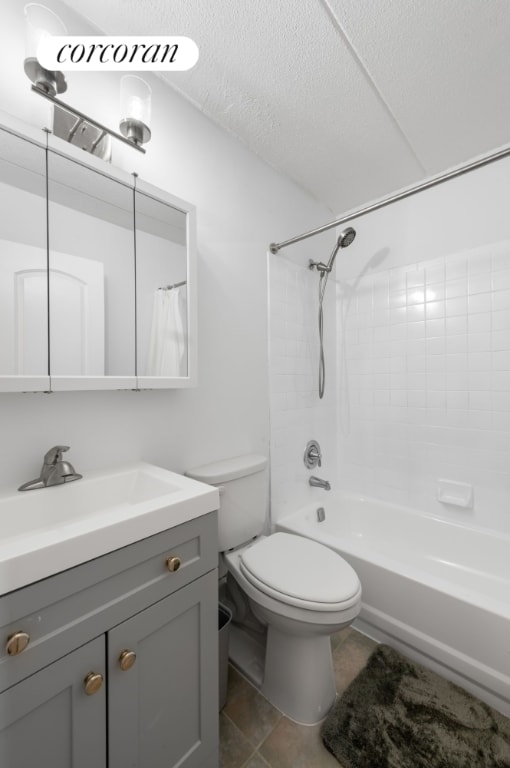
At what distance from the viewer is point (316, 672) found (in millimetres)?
1196

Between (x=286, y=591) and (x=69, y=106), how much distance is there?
1656mm

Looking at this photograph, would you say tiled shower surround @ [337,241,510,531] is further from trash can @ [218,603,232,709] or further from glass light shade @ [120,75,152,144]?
glass light shade @ [120,75,152,144]

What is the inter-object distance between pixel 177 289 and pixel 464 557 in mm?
1950

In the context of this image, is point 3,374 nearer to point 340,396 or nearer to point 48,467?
point 48,467

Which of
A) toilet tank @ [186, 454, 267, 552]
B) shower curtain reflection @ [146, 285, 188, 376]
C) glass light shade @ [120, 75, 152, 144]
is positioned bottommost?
toilet tank @ [186, 454, 267, 552]

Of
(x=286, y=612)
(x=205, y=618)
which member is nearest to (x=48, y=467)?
(x=205, y=618)

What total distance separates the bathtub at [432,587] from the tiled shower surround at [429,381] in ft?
0.44

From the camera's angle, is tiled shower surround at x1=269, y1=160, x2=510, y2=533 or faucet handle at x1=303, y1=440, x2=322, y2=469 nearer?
tiled shower surround at x1=269, y1=160, x2=510, y2=533

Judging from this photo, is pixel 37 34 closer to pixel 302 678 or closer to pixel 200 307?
pixel 200 307

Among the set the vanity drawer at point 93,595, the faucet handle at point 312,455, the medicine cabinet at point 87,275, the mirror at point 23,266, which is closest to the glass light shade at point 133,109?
the medicine cabinet at point 87,275

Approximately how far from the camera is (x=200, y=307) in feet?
4.81

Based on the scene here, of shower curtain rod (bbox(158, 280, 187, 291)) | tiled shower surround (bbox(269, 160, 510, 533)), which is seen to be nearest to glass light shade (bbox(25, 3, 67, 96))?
shower curtain rod (bbox(158, 280, 187, 291))

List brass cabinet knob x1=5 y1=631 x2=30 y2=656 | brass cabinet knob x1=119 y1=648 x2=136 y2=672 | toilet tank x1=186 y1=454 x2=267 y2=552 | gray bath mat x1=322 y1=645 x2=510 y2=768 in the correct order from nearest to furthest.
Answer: brass cabinet knob x1=5 y1=631 x2=30 y2=656, brass cabinet knob x1=119 y1=648 x2=136 y2=672, gray bath mat x1=322 y1=645 x2=510 y2=768, toilet tank x1=186 y1=454 x2=267 y2=552

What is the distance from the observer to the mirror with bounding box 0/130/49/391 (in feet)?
2.96
